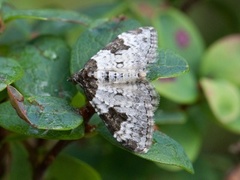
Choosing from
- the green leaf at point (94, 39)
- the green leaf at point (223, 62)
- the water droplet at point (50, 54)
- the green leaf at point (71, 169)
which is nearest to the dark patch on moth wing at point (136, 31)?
the green leaf at point (94, 39)

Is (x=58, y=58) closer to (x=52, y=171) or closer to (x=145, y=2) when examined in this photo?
(x=52, y=171)

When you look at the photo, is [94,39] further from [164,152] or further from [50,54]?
[164,152]

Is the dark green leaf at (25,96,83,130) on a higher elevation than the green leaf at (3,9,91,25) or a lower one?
lower

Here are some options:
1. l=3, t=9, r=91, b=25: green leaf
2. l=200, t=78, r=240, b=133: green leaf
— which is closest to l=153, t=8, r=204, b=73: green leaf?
l=200, t=78, r=240, b=133: green leaf

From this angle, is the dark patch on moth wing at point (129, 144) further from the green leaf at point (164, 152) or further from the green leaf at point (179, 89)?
the green leaf at point (179, 89)

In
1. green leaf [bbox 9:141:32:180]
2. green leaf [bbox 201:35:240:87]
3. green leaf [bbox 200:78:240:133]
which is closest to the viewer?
green leaf [bbox 9:141:32:180]

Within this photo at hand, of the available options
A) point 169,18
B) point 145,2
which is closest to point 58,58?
point 169,18

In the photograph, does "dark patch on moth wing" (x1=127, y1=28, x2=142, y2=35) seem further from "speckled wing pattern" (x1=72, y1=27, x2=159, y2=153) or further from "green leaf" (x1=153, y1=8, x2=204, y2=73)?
"green leaf" (x1=153, y1=8, x2=204, y2=73)
